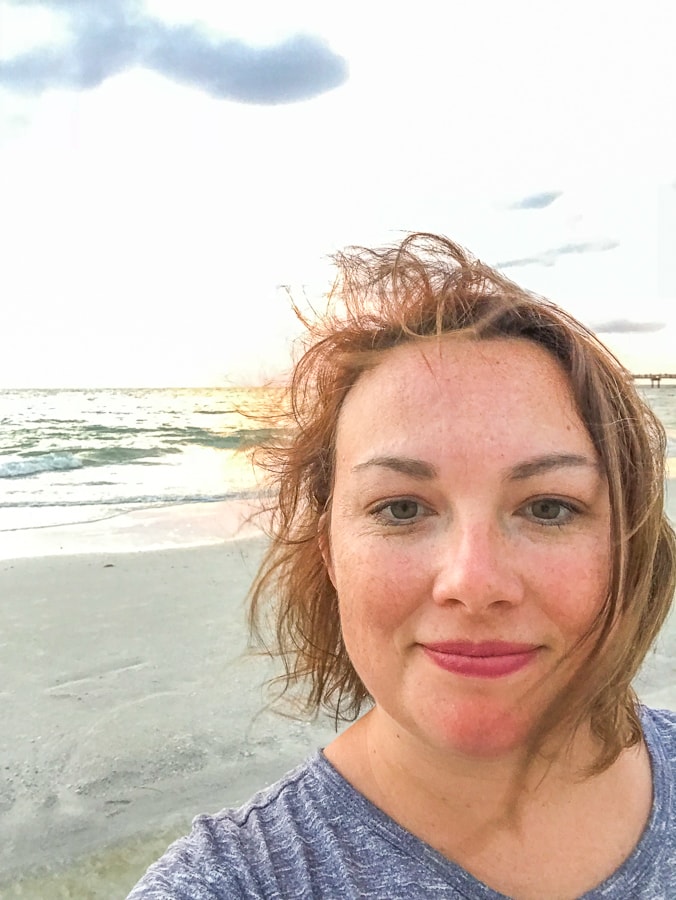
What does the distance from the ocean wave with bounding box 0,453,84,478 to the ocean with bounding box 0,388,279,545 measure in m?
0.02

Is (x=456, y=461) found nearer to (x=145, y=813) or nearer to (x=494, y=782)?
(x=494, y=782)

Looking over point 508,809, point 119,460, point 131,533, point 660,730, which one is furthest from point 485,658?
point 119,460

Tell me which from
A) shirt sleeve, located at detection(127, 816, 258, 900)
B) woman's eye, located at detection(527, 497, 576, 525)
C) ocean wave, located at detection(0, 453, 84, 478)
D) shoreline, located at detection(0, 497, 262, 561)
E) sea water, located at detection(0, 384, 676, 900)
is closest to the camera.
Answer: shirt sleeve, located at detection(127, 816, 258, 900)

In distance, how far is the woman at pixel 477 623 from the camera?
1210mm

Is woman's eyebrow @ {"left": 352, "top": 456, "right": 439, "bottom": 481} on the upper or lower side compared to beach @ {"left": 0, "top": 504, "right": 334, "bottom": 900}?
upper

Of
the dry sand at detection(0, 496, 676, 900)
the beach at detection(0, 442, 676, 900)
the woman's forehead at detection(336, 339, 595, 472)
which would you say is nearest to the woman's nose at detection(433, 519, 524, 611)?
the woman's forehead at detection(336, 339, 595, 472)

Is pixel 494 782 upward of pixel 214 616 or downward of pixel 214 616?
upward

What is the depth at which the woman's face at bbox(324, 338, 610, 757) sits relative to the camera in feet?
3.95

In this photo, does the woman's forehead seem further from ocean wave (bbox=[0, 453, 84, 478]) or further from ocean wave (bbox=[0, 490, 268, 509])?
ocean wave (bbox=[0, 453, 84, 478])

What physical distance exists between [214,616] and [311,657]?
11.2 feet

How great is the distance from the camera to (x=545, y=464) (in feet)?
4.17

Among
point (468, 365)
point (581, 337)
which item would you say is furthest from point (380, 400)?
point (581, 337)

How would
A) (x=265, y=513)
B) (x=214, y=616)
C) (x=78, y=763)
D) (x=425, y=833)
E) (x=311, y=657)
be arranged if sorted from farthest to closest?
(x=214, y=616) → (x=78, y=763) → (x=265, y=513) → (x=311, y=657) → (x=425, y=833)

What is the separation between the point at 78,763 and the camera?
3.21 meters
